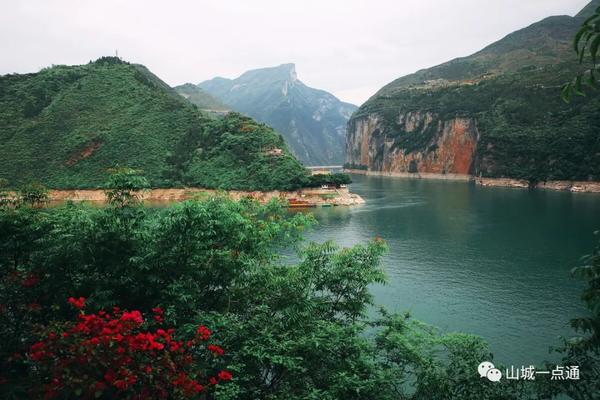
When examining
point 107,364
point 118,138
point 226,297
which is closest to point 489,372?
point 226,297

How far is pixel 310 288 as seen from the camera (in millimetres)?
13648

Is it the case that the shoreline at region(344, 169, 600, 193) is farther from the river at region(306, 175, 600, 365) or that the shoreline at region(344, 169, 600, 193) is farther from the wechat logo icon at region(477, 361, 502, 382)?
the wechat logo icon at region(477, 361, 502, 382)

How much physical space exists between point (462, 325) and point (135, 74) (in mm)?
104432

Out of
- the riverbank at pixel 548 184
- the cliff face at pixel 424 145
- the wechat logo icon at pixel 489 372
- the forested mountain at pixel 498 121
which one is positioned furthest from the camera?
the cliff face at pixel 424 145

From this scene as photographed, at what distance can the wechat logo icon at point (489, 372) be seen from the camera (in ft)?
32.6

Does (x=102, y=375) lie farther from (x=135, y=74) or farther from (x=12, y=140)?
(x=135, y=74)

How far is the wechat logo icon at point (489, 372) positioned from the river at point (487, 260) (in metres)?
3.71

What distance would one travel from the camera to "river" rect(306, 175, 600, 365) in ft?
84.0

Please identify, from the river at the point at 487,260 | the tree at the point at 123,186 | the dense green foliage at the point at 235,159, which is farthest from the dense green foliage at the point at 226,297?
the dense green foliage at the point at 235,159

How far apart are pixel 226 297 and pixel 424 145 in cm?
14888

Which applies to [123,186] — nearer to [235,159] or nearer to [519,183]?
[235,159]

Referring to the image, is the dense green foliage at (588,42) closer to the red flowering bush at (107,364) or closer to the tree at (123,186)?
the red flowering bush at (107,364)

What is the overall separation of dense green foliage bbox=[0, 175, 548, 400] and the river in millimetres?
5465

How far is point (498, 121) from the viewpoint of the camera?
403 feet
